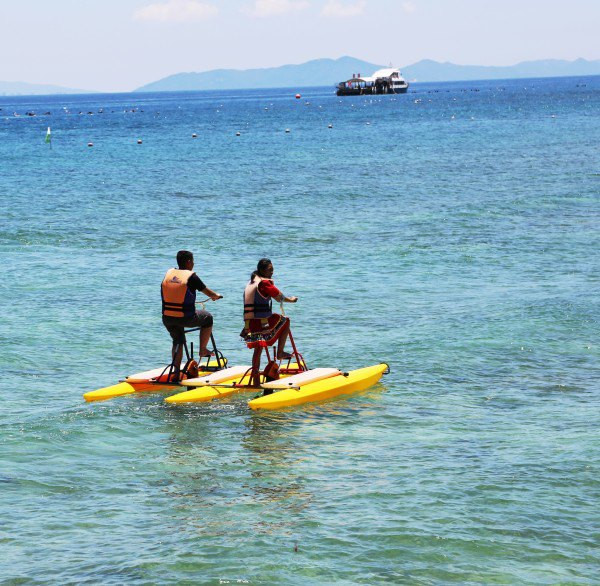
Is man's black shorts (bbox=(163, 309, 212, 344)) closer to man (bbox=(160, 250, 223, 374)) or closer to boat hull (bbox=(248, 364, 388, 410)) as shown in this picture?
man (bbox=(160, 250, 223, 374))

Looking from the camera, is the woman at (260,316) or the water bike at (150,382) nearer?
the woman at (260,316)

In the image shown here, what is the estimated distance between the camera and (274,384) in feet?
56.1

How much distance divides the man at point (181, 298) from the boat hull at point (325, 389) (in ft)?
5.56

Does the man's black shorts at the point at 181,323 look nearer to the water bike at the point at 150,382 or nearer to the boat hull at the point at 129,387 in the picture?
the water bike at the point at 150,382

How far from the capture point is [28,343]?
72.9 feet

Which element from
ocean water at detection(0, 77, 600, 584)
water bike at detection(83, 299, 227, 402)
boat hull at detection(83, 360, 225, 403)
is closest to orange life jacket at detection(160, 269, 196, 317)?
water bike at detection(83, 299, 227, 402)

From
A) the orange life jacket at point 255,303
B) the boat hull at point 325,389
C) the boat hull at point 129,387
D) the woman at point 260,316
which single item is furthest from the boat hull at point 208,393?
the orange life jacket at point 255,303

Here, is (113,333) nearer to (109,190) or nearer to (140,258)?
(140,258)

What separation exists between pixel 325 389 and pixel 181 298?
A: 2.83 metres

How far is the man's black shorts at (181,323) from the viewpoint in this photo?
17.1 meters

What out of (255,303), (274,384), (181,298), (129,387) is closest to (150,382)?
(129,387)

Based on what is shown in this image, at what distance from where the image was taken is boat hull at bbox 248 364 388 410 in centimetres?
1673

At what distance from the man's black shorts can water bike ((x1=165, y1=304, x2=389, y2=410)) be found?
774mm

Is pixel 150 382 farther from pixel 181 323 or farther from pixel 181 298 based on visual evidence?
pixel 181 298
